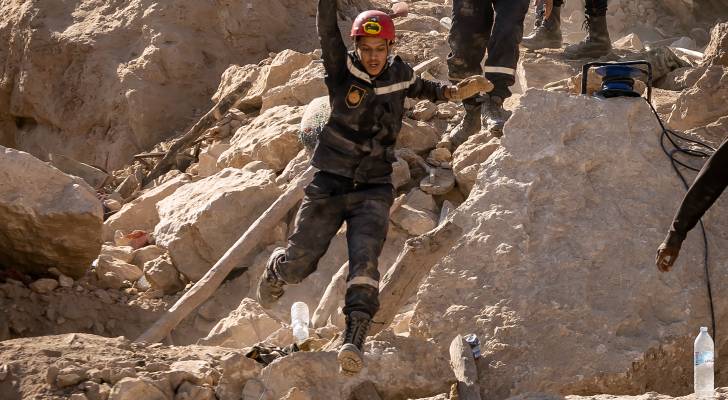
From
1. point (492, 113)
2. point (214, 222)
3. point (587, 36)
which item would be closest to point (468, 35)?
point (492, 113)

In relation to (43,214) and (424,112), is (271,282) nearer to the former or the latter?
(43,214)

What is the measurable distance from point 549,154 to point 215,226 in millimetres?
2811

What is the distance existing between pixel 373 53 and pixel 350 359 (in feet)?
5.18

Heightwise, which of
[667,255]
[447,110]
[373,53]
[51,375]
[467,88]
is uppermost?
[373,53]

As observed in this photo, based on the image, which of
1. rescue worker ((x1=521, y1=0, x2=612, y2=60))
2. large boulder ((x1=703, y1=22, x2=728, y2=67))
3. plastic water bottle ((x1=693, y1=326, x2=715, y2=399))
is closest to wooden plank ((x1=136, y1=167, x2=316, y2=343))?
plastic water bottle ((x1=693, y1=326, x2=715, y2=399))

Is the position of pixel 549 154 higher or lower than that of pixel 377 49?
lower

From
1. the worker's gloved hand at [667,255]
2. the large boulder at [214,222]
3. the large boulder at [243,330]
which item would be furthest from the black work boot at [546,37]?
the worker's gloved hand at [667,255]

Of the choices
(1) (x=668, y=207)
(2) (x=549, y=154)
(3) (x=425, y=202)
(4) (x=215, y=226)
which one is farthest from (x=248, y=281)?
(1) (x=668, y=207)

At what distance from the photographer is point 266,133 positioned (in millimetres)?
9250

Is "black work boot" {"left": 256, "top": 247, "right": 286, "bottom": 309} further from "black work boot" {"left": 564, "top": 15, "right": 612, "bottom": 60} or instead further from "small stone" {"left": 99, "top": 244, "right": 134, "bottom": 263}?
"black work boot" {"left": 564, "top": 15, "right": 612, "bottom": 60}

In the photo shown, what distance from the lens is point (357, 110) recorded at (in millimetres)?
5812

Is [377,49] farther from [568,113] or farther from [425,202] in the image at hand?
[425,202]

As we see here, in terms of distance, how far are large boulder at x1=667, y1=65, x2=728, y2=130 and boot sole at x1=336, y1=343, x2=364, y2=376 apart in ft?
13.8

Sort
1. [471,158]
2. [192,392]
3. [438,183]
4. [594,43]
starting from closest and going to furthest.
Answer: [192,392] → [471,158] → [438,183] → [594,43]
